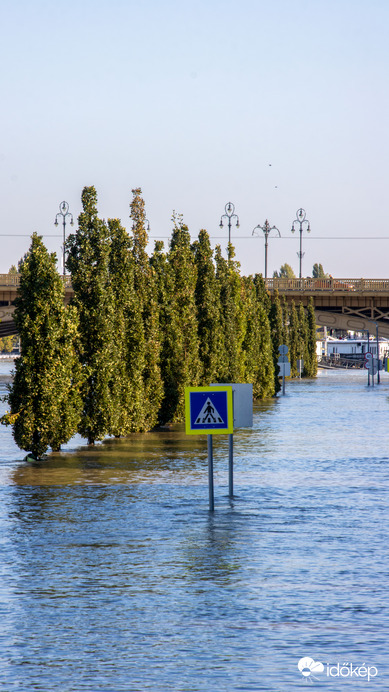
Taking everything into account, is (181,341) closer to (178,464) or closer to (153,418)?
(153,418)

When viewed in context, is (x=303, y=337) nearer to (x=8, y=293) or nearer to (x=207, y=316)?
(x=8, y=293)

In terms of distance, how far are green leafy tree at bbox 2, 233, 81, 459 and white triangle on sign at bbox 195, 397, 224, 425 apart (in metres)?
10.1

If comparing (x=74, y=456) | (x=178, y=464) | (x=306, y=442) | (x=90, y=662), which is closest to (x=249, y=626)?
(x=90, y=662)

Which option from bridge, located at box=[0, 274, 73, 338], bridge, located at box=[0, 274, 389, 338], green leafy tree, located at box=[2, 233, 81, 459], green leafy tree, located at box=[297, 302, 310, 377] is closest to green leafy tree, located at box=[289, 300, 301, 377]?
green leafy tree, located at box=[297, 302, 310, 377]

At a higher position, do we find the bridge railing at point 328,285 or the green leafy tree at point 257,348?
the bridge railing at point 328,285

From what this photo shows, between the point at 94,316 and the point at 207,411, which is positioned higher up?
the point at 94,316

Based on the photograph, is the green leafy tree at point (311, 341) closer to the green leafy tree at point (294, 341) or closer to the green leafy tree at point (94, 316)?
the green leafy tree at point (294, 341)

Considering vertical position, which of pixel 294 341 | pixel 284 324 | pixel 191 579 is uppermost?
pixel 284 324

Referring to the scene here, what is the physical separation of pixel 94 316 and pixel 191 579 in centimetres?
1832

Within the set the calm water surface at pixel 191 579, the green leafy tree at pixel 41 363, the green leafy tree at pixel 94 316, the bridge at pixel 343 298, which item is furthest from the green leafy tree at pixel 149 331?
the bridge at pixel 343 298

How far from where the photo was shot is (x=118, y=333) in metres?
31.2

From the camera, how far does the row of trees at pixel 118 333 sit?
24391 millimetres

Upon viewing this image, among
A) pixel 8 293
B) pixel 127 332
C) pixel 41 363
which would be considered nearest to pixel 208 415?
pixel 41 363

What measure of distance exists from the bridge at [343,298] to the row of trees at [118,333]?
158 ft
